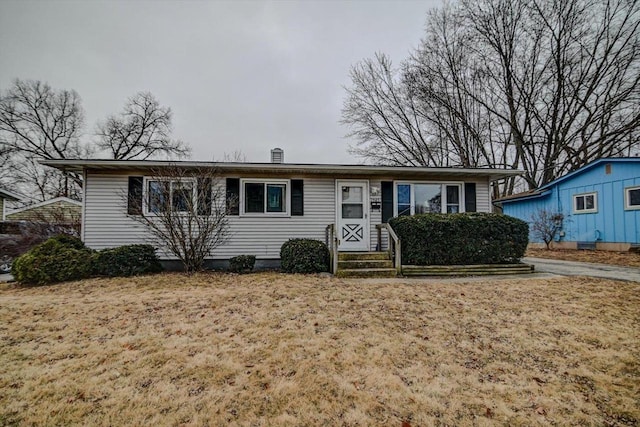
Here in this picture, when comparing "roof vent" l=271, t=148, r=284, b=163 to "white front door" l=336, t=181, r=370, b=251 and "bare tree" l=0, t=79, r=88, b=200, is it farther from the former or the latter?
"bare tree" l=0, t=79, r=88, b=200

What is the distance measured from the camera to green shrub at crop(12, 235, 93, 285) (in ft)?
21.6

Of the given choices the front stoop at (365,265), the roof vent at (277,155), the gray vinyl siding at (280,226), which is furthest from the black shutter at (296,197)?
the front stoop at (365,265)

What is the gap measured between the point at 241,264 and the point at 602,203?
13973 millimetres

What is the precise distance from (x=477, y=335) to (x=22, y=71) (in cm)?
2758

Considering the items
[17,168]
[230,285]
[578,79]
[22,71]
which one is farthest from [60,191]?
[578,79]

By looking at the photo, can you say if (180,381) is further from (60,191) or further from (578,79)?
(60,191)

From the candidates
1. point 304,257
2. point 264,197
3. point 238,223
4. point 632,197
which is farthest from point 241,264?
point 632,197

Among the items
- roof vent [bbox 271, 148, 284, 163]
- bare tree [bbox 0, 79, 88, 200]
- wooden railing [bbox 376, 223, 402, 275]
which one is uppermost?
bare tree [bbox 0, 79, 88, 200]

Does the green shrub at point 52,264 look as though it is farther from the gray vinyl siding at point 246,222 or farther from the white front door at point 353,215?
the white front door at point 353,215

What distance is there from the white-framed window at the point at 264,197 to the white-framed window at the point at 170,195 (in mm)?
1489

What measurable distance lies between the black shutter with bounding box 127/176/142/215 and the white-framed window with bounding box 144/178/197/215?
0.77 ft

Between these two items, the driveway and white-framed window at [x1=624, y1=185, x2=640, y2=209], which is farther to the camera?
white-framed window at [x1=624, y1=185, x2=640, y2=209]

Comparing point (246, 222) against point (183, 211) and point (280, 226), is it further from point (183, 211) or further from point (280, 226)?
point (183, 211)

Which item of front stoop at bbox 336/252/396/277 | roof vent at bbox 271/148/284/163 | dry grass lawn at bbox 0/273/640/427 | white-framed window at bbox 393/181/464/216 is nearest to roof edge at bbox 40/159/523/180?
white-framed window at bbox 393/181/464/216
